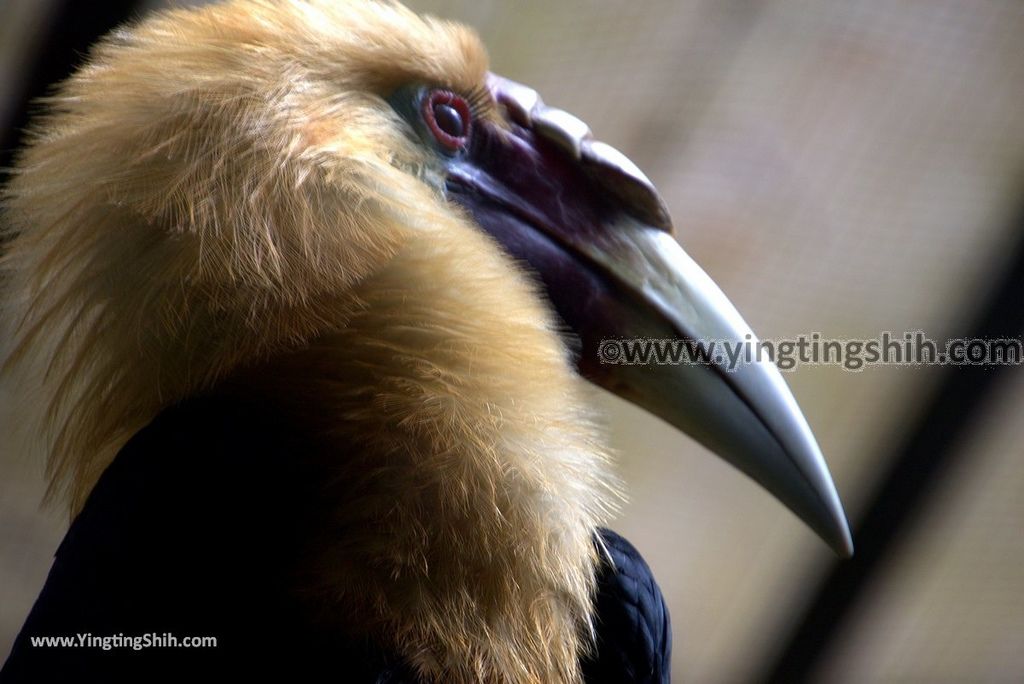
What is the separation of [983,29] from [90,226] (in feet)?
4.62

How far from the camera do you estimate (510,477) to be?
76 centimetres

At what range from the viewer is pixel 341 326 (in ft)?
2.40

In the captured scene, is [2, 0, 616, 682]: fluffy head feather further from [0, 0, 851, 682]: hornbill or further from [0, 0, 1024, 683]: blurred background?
[0, 0, 1024, 683]: blurred background

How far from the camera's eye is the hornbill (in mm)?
706

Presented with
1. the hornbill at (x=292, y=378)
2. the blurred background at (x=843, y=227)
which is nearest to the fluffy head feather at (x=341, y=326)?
the hornbill at (x=292, y=378)

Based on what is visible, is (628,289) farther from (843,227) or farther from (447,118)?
(843,227)

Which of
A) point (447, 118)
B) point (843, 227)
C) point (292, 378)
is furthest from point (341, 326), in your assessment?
point (843, 227)

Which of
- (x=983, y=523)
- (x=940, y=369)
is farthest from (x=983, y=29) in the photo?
(x=983, y=523)

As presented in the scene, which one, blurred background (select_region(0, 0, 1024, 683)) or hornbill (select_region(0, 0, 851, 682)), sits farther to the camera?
blurred background (select_region(0, 0, 1024, 683))

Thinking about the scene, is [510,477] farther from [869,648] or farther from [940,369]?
[869,648]

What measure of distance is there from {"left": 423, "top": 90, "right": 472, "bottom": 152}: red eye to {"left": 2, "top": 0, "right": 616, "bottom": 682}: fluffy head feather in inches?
2.3

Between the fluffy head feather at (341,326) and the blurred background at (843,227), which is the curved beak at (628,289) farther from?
the blurred background at (843,227)

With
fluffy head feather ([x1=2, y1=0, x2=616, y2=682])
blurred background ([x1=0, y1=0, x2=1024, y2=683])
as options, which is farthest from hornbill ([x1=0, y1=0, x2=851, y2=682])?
blurred background ([x1=0, y1=0, x2=1024, y2=683])

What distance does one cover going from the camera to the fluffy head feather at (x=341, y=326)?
0.72m
